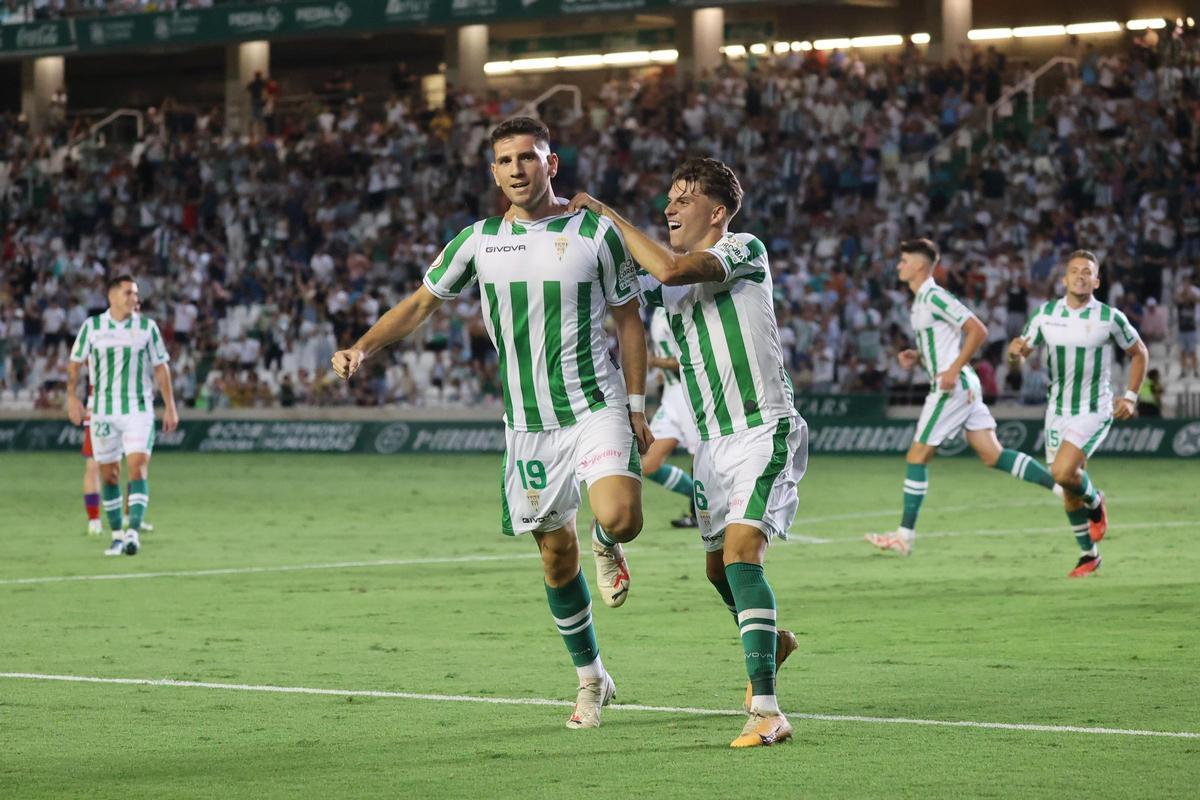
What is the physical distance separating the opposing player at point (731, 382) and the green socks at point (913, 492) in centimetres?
737

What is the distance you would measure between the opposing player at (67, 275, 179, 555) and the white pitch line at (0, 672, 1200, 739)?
7.09 metres

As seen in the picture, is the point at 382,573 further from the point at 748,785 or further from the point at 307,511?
the point at 748,785

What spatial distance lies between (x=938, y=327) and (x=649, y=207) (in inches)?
747

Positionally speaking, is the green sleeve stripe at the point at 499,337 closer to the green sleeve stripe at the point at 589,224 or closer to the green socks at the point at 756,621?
the green sleeve stripe at the point at 589,224

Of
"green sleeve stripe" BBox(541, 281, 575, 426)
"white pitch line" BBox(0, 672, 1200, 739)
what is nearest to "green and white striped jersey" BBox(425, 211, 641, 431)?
"green sleeve stripe" BBox(541, 281, 575, 426)

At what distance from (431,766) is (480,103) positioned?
3253cm

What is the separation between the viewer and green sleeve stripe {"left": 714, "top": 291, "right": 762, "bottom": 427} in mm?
7461

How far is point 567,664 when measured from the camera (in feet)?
30.4

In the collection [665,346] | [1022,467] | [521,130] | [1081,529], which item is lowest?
[1081,529]

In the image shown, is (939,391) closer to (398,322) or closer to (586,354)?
(586,354)

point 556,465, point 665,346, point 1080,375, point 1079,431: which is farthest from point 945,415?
point 556,465

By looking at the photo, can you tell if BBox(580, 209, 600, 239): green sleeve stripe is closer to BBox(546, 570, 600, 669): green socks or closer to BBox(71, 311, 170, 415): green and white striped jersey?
BBox(546, 570, 600, 669): green socks

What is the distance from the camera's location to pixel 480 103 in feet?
125

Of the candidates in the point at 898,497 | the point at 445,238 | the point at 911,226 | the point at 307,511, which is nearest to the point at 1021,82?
the point at 911,226
